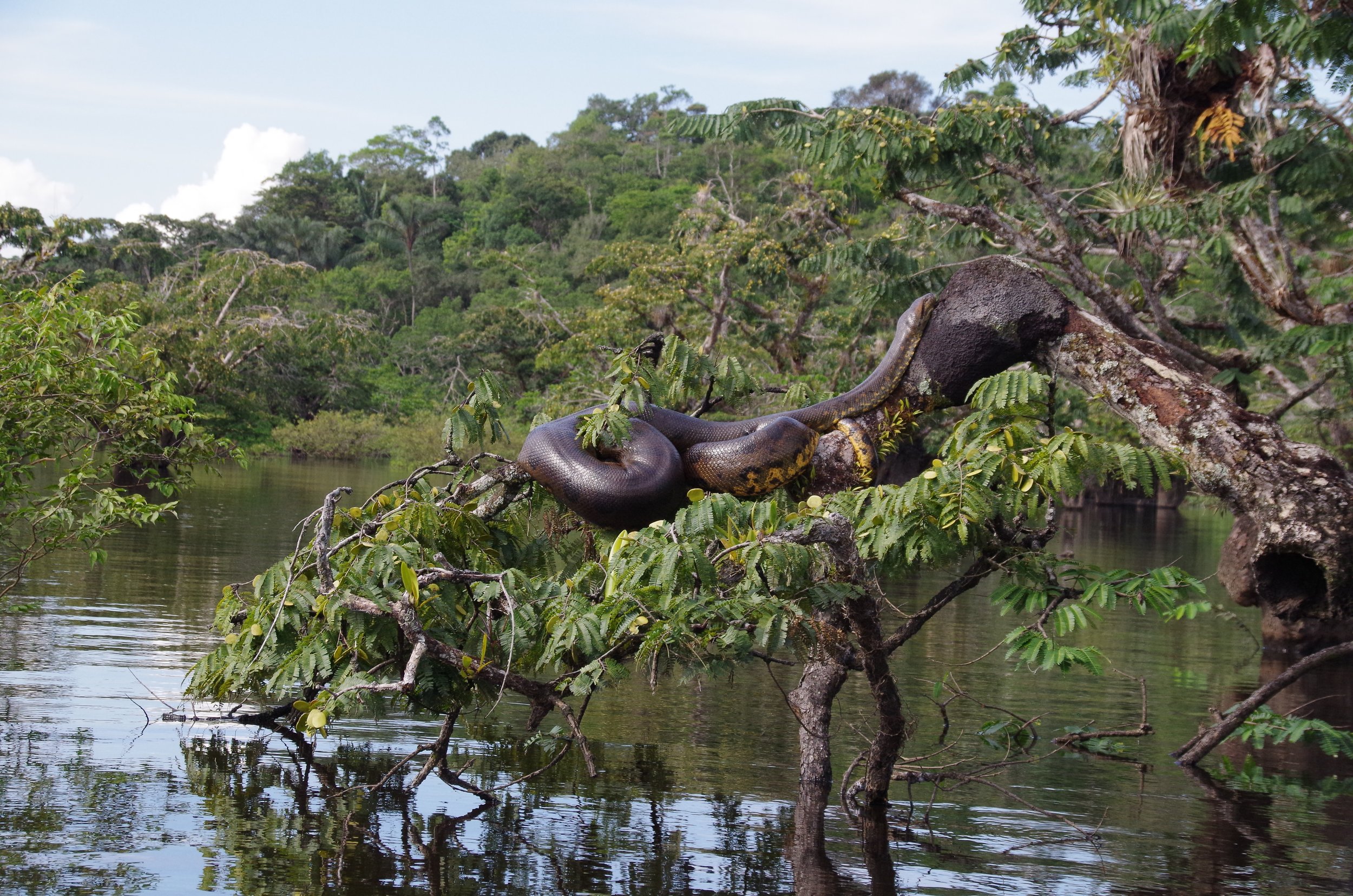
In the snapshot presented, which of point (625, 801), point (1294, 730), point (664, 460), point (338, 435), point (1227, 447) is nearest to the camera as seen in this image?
point (664, 460)

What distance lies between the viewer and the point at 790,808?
7.45m

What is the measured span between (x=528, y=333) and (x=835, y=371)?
22.0 m

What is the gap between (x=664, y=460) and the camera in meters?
6.77

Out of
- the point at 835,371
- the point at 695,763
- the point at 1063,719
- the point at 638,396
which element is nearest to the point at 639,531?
the point at 638,396

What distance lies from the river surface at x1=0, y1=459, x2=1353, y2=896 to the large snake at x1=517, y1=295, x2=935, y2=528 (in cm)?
123

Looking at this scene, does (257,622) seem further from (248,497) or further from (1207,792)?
(248,497)

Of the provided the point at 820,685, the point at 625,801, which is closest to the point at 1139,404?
the point at 820,685

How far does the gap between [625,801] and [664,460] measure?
2.23 metres

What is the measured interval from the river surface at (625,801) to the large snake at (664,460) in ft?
4.05

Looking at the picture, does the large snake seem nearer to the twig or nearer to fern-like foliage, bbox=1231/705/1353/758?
the twig

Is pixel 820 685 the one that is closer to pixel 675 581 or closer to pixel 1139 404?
pixel 675 581

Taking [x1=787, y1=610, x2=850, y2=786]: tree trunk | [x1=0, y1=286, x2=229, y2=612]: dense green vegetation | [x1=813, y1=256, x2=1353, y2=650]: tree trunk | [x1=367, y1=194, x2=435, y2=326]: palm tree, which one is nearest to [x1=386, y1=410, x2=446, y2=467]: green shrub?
Result: [x1=367, y1=194, x2=435, y2=326]: palm tree

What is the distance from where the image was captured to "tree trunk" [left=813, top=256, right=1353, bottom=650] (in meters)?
7.22

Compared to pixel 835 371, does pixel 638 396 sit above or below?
below
